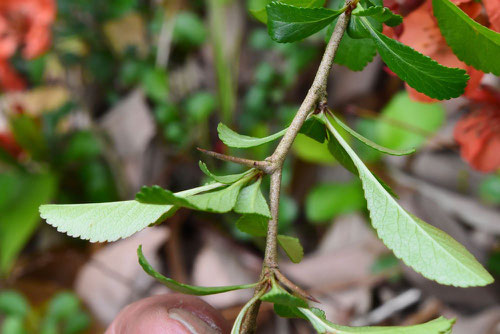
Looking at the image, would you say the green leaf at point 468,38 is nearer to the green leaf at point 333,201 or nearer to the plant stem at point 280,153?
the plant stem at point 280,153

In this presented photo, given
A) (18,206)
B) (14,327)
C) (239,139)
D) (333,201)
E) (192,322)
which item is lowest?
(14,327)

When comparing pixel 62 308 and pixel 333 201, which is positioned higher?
pixel 333 201

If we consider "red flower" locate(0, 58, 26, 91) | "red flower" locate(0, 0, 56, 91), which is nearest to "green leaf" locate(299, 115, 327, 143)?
"red flower" locate(0, 0, 56, 91)

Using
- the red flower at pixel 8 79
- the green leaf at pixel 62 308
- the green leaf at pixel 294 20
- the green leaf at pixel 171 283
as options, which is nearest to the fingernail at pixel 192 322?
the green leaf at pixel 171 283

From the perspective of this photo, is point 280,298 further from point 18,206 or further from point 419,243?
point 18,206

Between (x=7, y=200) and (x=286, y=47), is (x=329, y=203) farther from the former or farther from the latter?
(x=7, y=200)

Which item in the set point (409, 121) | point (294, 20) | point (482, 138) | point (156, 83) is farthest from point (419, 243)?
point (156, 83)

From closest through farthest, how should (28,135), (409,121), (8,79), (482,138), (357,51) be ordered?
(357,51) < (482,138) < (409,121) < (28,135) < (8,79)

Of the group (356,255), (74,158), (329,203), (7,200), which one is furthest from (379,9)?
(7,200)
